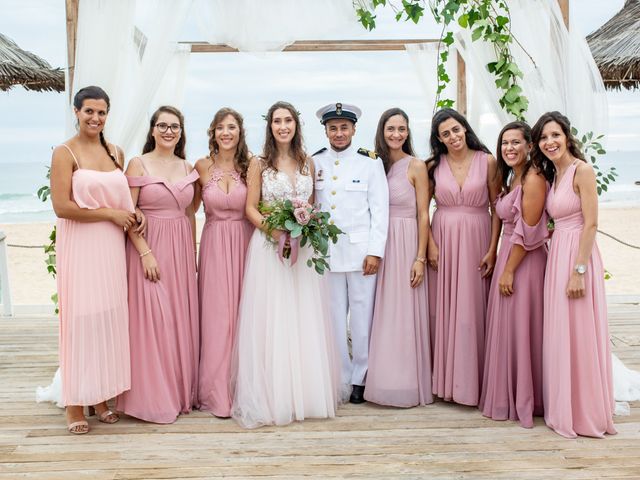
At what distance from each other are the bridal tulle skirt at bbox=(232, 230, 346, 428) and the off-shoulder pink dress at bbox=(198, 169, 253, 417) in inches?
3.0

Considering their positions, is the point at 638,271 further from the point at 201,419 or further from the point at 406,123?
the point at 201,419

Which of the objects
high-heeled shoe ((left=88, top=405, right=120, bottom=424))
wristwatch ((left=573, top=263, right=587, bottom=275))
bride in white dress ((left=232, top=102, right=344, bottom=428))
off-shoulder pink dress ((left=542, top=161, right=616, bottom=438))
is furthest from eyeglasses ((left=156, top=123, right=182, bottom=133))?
wristwatch ((left=573, top=263, right=587, bottom=275))

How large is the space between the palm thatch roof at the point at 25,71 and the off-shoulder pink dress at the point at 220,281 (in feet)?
10.6

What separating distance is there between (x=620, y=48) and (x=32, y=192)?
26.3 metres

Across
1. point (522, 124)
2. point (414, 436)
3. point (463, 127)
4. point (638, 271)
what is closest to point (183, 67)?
point (463, 127)

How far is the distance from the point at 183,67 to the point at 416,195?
7.94ft

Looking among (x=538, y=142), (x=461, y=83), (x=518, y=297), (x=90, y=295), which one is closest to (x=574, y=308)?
(x=518, y=297)

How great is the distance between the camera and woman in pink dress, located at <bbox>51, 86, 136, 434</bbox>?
3.72m

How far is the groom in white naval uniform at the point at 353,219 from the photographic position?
425cm

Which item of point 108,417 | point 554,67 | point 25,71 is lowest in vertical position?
point 108,417

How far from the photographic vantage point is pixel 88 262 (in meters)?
3.75

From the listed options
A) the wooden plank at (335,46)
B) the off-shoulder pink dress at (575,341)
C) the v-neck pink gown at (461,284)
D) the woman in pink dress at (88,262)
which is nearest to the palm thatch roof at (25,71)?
the wooden plank at (335,46)

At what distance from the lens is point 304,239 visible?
3.89 m

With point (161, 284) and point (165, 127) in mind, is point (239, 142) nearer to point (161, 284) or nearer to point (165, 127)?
point (165, 127)
